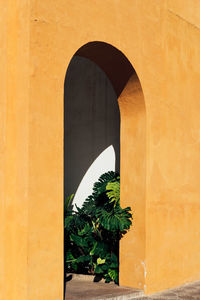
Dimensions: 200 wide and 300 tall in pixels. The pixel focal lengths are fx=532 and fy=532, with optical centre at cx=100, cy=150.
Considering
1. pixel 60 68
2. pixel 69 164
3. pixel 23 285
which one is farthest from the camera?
pixel 69 164

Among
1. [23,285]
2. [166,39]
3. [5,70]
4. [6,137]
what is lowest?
[23,285]

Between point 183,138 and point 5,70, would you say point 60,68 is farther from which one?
point 183,138

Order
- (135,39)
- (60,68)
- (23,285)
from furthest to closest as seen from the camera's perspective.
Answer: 1. (135,39)
2. (60,68)
3. (23,285)

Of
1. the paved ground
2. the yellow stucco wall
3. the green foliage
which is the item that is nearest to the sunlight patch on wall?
the green foliage

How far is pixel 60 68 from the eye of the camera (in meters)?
6.23

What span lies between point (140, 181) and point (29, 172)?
7.75ft

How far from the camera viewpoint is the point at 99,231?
8.32 m

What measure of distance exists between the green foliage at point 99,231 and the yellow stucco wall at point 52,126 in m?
0.42

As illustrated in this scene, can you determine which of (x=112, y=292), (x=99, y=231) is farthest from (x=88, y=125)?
(x=112, y=292)

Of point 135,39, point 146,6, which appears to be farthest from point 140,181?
point 146,6

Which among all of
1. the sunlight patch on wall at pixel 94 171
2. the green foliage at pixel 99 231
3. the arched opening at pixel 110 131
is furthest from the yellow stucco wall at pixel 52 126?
the sunlight patch on wall at pixel 94 171

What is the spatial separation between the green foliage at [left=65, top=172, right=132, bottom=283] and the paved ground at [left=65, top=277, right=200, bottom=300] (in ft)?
0.78

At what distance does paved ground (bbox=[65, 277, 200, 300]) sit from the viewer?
280 inches

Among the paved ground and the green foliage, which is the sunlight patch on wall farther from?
the paved ground
